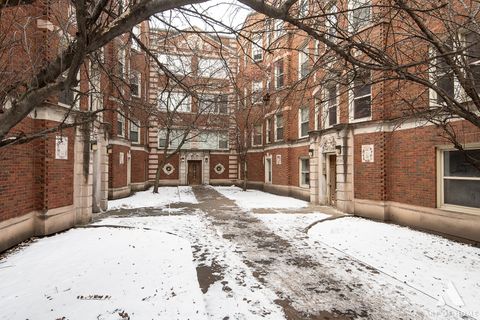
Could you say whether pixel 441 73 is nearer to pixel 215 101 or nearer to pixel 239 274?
pixel 215 101

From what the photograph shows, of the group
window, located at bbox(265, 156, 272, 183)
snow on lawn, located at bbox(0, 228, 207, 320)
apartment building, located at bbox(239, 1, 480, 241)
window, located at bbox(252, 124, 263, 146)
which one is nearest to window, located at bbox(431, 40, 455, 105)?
apartment building, located at bbox(239, 1, 480, 241)

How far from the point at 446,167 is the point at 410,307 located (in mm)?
5893

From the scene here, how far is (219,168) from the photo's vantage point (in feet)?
92.4

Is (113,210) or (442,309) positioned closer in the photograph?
(442,309)

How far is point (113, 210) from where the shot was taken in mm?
12391

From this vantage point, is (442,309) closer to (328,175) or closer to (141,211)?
(328,175)

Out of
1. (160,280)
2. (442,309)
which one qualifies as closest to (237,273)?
(160,280)

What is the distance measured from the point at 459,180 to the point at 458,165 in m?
0.44

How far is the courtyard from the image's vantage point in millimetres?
4035

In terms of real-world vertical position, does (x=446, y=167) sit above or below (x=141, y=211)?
above

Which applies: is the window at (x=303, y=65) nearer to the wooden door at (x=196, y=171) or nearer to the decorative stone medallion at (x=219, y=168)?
the decorative stone medallion at (x=219, y=168)

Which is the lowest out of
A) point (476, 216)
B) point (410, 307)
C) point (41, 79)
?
point (410, 307)

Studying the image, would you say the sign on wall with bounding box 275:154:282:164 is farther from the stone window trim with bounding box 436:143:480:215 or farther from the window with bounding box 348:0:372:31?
the window with bounding box 348:0:372:31

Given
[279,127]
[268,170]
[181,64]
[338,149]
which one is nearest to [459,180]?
[338,149]
